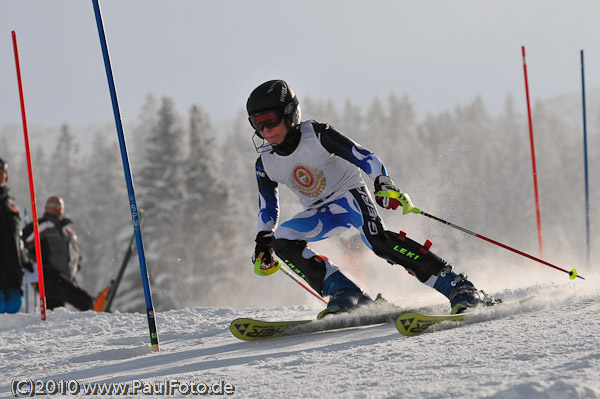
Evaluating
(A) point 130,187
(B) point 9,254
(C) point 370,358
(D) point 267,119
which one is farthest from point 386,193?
(B) point 9,254

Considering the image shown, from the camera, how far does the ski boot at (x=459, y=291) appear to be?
12.2ft

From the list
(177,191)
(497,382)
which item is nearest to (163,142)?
(177,191)

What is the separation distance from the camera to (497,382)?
2.03 m

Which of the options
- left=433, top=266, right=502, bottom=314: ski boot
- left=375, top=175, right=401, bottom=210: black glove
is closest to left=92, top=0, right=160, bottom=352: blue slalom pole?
left=375, top=175, right=401, bottom=210: black glove

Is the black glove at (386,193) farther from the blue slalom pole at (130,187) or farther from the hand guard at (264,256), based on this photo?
the blue slalom pole at (130,187)

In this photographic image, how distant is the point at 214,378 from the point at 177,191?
2887 centimetres

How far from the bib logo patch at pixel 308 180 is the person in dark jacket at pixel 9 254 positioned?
391 centimetres

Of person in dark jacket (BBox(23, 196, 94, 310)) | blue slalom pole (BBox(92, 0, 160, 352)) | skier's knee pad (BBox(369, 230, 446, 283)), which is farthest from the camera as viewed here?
person in dark jacket (BBox(23, 196, 94, 310))

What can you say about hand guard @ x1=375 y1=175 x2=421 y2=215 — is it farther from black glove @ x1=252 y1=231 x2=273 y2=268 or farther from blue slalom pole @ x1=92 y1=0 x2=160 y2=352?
blue slalom pole @ x1=92 y1=0 x2=160 y2=352

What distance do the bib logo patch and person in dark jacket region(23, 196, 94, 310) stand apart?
482 cm

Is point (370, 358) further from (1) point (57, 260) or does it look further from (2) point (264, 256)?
(1) point (57, 260)

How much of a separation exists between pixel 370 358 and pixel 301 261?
1615 millimetres

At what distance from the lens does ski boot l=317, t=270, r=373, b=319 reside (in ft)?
13.0

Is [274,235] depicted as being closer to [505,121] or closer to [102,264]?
[102,264]
